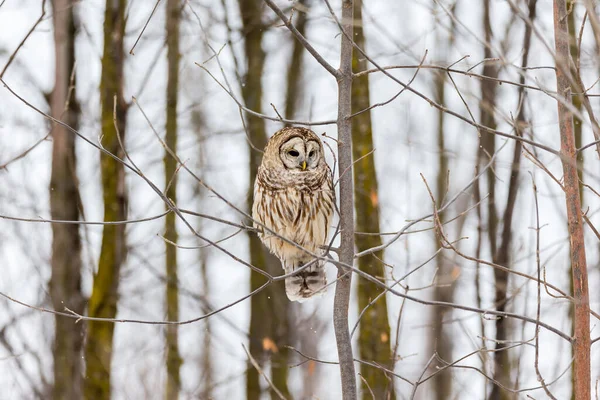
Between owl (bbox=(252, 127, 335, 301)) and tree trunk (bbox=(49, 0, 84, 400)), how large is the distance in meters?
2.32

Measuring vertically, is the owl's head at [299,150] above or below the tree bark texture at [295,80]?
below

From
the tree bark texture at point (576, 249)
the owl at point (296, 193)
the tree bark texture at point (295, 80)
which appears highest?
the tree bark texture at point (295, 80)

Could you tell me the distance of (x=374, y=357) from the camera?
6.07 metres

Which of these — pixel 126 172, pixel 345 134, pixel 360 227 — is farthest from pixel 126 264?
pixel 345 134

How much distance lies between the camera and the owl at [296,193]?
543 centimetres

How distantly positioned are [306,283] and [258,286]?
2057 millimetres

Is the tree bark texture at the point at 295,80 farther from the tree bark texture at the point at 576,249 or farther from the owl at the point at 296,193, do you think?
the tree bark texture at the point at 576,249

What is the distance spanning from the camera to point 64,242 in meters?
7.16

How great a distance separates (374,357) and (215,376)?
26.5ft

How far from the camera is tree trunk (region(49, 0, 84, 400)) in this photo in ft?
23.0

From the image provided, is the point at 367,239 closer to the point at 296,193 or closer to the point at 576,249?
the point at 296,193

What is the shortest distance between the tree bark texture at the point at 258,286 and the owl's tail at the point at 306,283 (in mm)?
2088

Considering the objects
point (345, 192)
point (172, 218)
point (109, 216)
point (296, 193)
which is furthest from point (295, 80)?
point (345, 192)

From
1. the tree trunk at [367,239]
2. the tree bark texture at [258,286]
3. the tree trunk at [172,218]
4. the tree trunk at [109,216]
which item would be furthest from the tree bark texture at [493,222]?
the tree trunk at [109,216]
